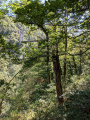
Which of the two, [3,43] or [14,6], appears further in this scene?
[14,6]

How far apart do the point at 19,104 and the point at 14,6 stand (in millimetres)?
5407

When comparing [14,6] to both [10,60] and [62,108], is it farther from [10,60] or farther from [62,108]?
[62,108]

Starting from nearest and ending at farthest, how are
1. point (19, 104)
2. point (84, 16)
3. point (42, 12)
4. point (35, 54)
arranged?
point (42, 12) < point (84, 16) < point (35, 54) < point (19, 104)

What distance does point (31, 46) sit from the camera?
13.3ft

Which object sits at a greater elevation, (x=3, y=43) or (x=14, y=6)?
(x=14, y=6)

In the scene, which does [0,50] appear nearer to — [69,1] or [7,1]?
[7,1]

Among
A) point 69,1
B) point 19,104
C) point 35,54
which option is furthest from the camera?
A: point 19,104

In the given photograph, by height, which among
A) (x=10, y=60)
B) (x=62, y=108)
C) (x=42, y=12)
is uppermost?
(x=42, y=12)

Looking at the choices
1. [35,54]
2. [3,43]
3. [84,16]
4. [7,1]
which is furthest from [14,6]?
[84,16]

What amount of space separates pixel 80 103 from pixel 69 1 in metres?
3.06

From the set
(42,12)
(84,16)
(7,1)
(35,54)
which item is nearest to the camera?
(42,12)

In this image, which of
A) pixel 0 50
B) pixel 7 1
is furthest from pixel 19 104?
pixel 7 1

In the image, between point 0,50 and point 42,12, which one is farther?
point 0,50

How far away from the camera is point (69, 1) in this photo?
8.58 feet
